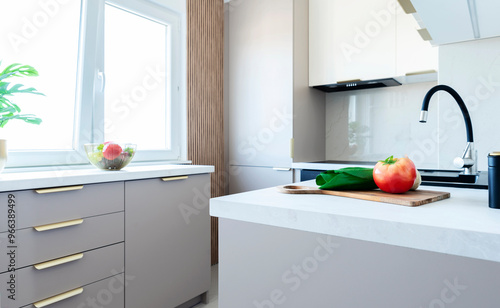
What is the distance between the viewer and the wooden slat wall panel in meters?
2.88

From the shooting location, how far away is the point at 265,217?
32.1 inches

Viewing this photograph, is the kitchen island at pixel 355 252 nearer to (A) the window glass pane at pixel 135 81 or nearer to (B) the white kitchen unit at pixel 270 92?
(A) the window glass pane at pixel 135 81

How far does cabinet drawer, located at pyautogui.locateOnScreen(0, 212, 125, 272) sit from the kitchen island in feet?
3.33

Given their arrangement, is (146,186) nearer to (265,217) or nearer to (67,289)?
(67,289)

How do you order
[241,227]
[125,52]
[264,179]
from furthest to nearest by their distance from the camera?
1. [264,179]
2. [125,52]
3. [241,227]

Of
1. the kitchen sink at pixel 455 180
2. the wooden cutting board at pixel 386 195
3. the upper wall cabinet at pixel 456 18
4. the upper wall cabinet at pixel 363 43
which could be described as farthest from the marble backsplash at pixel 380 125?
the wooden cutting board at pixel 386 195

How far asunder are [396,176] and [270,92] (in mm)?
2169

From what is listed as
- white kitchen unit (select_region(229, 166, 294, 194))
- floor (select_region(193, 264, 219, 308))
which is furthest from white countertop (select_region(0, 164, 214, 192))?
floor (select_region(193, 264, 219, 308))

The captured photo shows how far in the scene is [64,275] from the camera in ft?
5.25

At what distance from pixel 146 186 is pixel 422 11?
1.63 m

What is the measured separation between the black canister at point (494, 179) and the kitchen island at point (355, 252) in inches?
0.9

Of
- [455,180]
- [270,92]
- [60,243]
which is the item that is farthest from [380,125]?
[60,243]

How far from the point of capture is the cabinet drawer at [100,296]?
64.3 inches

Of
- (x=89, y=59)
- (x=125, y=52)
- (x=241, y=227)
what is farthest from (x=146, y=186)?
(x=241, y=227)
